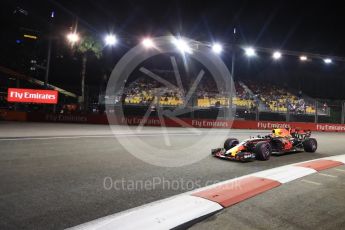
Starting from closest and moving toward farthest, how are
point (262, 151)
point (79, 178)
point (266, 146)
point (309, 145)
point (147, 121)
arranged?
point (79, 178) → point (262, 151) → point (266, 146) → point (309, 145) → point (147, 121)

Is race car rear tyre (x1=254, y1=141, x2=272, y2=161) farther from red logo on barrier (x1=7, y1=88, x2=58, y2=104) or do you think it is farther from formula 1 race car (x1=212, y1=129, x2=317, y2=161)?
red logo on barrier (x1=7, y1=88, x2=58, y2=104)

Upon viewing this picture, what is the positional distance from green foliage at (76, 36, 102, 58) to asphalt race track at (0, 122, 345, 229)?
62.0ft

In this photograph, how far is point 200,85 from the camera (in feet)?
96.4

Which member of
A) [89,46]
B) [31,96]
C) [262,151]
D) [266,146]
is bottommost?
[262,151]

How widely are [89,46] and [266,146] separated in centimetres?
2242

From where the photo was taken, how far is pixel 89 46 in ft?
92.4

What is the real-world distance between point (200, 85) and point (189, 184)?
23618mm

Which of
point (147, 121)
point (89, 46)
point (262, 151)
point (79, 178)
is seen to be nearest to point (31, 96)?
point (147, 121)

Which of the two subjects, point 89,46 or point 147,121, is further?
point 89,46

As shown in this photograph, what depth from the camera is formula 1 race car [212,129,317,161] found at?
8773mm

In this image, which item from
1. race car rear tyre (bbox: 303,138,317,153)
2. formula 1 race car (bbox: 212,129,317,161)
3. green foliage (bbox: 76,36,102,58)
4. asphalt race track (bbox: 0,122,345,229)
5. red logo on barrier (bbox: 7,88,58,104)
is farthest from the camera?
green foliage (bbox: 76,36,102,58)

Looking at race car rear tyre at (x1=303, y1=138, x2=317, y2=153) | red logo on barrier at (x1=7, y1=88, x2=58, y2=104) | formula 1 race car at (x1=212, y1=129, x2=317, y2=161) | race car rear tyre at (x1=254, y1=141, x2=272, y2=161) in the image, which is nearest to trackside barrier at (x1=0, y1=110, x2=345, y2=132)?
red logo on barrier at (x1=7, y1=88, x2=58, y2=104)

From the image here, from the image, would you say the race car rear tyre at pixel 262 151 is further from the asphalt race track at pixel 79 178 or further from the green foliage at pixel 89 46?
the green foliage at pixel 89 46

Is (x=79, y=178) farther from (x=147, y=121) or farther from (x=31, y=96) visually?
(x=31, y=96)
